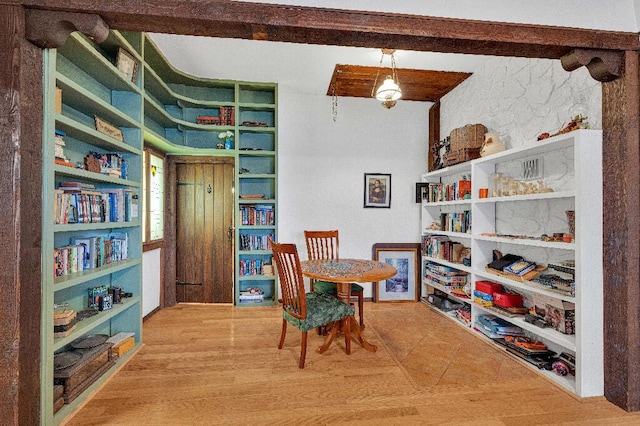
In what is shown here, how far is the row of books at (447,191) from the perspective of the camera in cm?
Answer: 350

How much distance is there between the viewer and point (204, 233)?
4223 mm

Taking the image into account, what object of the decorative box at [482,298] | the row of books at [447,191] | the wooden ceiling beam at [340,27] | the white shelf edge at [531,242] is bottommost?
the decorative box at [482,298]

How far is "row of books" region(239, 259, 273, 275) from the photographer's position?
163 inches

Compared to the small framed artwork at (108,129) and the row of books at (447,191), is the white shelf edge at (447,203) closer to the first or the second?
the row of books at (447,191)

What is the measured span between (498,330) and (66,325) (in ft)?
11.0

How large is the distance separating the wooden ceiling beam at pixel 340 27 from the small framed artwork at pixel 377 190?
256 centimetres

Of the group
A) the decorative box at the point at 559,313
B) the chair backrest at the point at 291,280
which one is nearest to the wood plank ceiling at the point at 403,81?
the chair backrest at the point at 291,280

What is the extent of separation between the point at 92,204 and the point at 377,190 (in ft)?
10.7

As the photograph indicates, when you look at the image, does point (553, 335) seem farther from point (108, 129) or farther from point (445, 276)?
point (108, 129)

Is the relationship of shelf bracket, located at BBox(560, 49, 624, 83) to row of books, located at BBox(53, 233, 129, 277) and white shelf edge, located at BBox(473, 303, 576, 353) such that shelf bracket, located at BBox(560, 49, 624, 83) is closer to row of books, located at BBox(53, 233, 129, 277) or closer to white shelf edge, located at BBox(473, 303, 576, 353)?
white shelf edge, located at BBox(473, 303, 576, 353)

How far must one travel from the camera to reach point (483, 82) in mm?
3533

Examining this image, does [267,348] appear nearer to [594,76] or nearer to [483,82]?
[594,76]

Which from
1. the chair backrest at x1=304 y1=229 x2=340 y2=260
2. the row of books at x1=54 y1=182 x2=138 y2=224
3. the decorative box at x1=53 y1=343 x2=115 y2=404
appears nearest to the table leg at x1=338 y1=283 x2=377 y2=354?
the chair backrest at x1=304 y1=229 x2=340 y2=260

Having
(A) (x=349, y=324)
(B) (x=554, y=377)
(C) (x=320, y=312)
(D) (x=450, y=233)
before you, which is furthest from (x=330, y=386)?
(D) (x=450, y=233)
